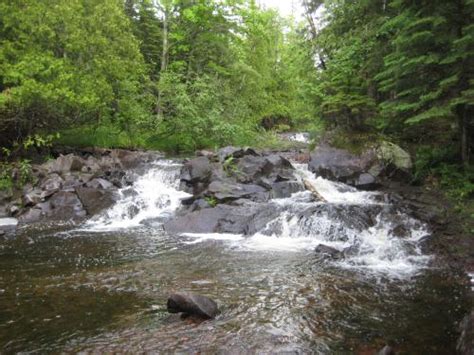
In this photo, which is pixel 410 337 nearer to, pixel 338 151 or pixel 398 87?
pixel 398 87

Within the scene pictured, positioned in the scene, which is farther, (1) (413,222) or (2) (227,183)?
(2) (227,183)

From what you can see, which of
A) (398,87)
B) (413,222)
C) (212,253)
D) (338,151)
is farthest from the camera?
(338,151)

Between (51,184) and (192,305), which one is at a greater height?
(51,184)

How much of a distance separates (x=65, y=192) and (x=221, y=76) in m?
18.6

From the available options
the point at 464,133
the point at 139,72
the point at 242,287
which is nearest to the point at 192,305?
the point at 242,287

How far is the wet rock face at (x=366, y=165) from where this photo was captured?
582 inches

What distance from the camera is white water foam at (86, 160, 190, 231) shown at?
46.3ft

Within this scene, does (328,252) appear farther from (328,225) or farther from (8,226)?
(8,226)

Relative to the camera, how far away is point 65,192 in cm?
1525

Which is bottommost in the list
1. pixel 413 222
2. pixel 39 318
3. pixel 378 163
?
pixel 39 318

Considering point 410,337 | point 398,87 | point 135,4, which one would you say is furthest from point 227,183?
point 135,4

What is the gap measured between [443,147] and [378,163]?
226 centimetres

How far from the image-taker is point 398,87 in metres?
12.5

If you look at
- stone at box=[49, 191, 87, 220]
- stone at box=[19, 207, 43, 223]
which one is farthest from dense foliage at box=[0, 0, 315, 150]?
stone at box=[19, 207, 43, 223]
